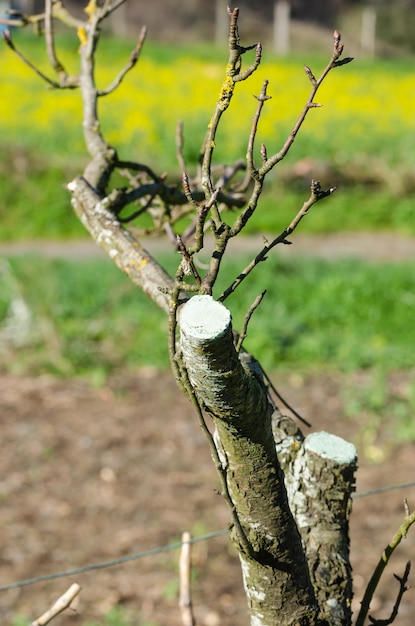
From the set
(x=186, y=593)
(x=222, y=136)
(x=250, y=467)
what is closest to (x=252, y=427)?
(x=250, y=467)

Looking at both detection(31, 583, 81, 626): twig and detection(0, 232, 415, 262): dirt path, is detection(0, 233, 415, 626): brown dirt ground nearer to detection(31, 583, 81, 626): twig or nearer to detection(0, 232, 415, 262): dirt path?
detection(31, 583, 81, 626): twig

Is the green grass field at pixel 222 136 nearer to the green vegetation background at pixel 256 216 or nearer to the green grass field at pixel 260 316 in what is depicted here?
the green vegetation background at pixel 256 216

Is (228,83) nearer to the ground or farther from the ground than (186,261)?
farther from the ground

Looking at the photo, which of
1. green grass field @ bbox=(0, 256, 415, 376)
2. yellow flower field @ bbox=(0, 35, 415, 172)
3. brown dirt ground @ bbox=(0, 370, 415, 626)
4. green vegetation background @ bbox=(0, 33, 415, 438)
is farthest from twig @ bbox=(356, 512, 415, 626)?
yellow flower field @ bbox=(0, 35, 415, 172)

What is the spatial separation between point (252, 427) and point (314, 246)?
345 inches

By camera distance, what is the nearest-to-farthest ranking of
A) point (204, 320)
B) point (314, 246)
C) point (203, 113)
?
point (204, 320) < point (314, 246) < point (203, 113)

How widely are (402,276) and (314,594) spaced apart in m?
6.44

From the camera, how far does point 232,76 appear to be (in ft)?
3.92

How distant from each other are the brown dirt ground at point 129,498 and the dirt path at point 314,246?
374 cm

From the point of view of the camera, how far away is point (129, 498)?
463 centimetres

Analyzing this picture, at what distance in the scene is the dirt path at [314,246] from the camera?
9508 mm

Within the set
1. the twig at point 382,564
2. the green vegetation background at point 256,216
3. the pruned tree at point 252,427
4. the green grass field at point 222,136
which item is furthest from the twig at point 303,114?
the green grass field at point 222,136

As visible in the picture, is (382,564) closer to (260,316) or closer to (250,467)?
(250,467)

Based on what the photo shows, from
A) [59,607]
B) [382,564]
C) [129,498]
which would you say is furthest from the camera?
[129,498]
